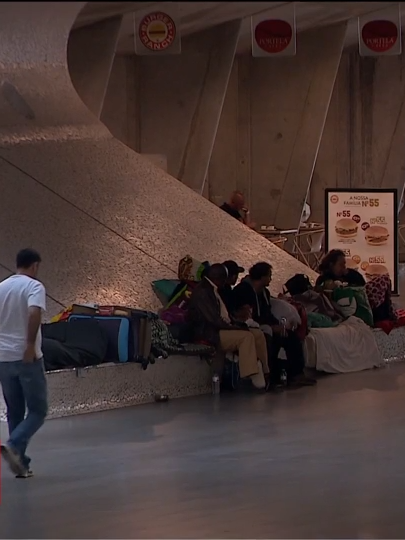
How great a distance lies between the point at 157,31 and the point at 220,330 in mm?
5361

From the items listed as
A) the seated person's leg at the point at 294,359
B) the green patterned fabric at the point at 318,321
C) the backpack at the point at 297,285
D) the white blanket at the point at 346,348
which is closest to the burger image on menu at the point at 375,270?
the white blanket at the point at 346,348

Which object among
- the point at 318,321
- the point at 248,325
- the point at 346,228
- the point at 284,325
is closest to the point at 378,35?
the point at 346,228

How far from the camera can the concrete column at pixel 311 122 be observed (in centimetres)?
1961

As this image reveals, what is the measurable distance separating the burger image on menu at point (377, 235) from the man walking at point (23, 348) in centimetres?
815

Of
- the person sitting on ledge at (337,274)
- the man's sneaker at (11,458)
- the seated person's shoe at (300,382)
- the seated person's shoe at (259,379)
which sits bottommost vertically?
the man's sneaker at (11,458)

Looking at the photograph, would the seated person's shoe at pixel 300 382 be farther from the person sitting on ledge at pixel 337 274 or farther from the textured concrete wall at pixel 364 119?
the textured concrete wall at pixel 364 119

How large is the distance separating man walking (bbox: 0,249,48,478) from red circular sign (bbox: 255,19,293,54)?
9107 millimetres

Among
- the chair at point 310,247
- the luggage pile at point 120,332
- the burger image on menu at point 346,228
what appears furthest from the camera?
the chair at point 310,247

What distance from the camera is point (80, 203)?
11.3 m

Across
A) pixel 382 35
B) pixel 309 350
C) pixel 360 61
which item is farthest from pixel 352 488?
pixel 360 61

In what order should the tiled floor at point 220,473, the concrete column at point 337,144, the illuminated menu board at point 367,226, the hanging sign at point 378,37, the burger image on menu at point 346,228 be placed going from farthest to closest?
1. the concrete column at point 337,144
2. the hanging sign at point 378,37
3. the burger image on menu at point 346,228
4. the illuminated menu board at point 367,226
5. the tiled floor at point 220,473

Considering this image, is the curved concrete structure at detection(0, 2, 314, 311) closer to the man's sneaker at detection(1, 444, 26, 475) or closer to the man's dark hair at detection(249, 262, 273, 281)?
the man's dark hair at detection(249, 262, 273, 281)

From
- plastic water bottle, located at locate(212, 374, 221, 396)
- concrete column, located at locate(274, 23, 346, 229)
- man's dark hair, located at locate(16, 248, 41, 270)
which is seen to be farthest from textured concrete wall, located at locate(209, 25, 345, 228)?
man's dark hair, located at locate(16, 248, 41, 270)

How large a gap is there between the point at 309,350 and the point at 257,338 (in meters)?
1.11
